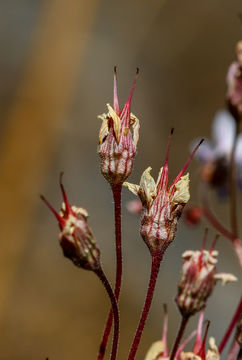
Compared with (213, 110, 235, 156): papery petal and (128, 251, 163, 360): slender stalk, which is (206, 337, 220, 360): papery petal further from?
(213, 110, 235, 156): papery petal

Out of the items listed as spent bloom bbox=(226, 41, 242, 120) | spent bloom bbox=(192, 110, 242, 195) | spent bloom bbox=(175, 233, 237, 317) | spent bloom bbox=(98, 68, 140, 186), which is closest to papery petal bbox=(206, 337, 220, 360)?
spent bloom bbox=(175, 233, 237, 317)

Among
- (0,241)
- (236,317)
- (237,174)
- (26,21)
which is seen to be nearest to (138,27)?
(26,21)

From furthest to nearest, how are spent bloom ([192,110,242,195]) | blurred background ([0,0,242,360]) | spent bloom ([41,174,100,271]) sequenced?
blurred background ([0,0,242,360]) < spent bloom ([192,110,242,195]) < spent bloom ([41,174,100,271])

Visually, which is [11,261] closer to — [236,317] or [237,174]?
[237,174]

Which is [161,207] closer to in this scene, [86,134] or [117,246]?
[117,246]

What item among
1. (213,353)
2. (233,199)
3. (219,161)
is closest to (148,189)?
(213,353)

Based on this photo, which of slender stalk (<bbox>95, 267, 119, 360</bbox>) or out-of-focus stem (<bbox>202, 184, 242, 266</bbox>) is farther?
out-of-focus stem (<bbox>202, 184, 242, 266</bbox>)
